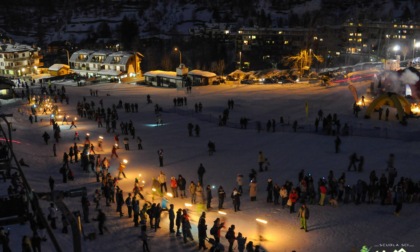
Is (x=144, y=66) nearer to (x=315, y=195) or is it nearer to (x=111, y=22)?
(x=111, y=22)

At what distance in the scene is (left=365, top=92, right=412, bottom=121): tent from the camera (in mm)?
26969

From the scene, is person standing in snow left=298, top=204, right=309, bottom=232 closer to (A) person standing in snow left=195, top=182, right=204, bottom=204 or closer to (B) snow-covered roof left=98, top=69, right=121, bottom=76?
(A) person standing in snow left=195, top=182, right=204, bottom=204

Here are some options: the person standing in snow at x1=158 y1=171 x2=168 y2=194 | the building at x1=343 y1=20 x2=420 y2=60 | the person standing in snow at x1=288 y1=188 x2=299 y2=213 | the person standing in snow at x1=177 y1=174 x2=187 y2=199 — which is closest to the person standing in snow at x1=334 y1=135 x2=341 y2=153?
the person standing in snow at x1=288 y1=188 x2=299 y2=213

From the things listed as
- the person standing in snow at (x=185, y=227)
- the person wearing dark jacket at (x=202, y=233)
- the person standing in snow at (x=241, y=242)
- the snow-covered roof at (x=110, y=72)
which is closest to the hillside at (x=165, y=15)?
the snow-covered roof at (x=110, y=72)

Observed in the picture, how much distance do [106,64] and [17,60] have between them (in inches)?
559

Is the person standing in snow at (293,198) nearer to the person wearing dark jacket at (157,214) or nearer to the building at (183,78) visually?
the person wearing dark jacket at (157,214)

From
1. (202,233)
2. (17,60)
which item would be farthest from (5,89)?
(202,233)

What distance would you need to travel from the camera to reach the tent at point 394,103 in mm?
26969

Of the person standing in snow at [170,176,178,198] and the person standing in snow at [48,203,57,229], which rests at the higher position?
the person standing in snow at [48,203,57,229]

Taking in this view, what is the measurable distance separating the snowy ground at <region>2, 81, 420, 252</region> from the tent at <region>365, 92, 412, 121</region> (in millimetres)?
730

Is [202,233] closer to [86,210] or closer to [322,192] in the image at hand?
[86,210]

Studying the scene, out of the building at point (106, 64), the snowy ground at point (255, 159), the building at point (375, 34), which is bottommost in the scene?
the snowy ground at point (255, 159)

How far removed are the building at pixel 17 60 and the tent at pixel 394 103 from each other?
2195 inches

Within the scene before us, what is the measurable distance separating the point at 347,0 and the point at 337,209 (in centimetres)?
12291
